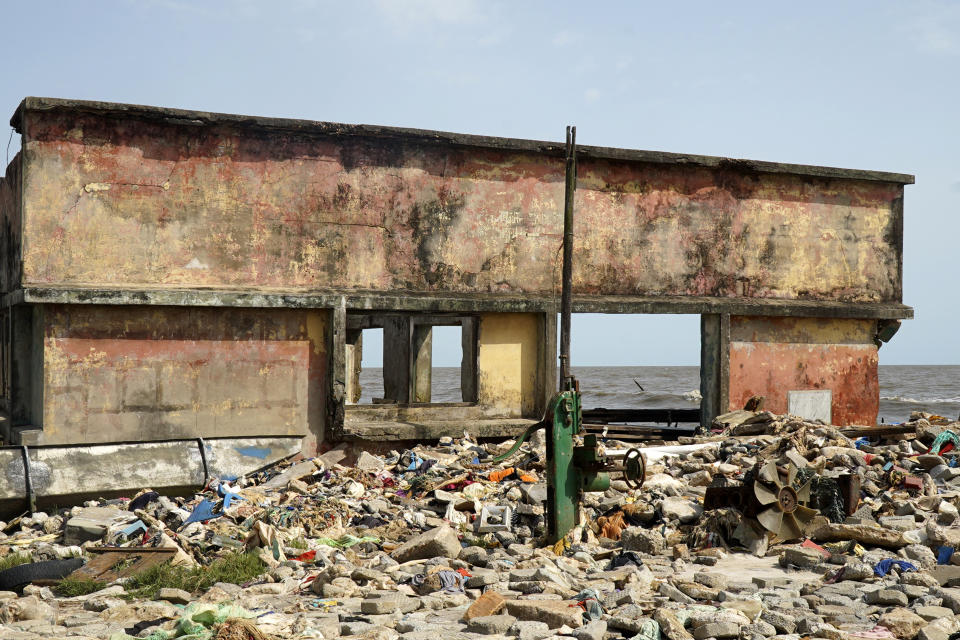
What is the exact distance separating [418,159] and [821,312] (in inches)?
272

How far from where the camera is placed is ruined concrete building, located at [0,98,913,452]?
37.2 feet

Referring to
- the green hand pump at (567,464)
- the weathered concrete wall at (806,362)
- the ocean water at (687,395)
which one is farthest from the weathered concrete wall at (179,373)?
the ocean water at (687,395)

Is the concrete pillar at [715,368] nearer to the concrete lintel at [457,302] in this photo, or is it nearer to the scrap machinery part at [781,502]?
the concrete lintel at [457,302]

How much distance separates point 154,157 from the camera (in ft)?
38.3

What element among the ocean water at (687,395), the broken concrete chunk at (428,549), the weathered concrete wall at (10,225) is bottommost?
the ocean water at (687,395)

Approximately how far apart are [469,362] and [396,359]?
9.67ft

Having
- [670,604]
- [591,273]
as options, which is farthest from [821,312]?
[670,604]

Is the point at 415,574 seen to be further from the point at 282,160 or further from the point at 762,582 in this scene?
the point at 282,160

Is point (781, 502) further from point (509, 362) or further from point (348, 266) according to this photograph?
point (348, 266)

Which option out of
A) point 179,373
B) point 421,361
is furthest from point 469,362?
point 179,373

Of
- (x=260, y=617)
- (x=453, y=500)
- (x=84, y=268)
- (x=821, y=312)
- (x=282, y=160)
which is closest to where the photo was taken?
(x=260, y=617)

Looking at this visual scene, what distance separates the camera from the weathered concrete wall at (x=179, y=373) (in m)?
11.2

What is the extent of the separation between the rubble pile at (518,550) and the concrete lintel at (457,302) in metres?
1.94

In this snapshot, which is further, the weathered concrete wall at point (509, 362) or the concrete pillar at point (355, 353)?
the concrete pillar at point (355, 353)
